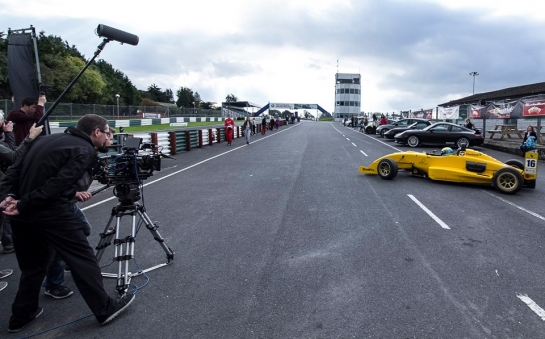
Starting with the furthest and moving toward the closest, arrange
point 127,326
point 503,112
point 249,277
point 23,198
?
point 503,112, point 249,277, point 127,326, point 23,198

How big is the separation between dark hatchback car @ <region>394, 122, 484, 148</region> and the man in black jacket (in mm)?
20748

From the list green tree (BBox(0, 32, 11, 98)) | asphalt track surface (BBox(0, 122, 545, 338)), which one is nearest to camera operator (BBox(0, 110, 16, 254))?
asphalt track surface (BBox(0, 122, 545, 338))

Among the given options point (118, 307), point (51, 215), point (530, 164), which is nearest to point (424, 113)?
point (530, 164)

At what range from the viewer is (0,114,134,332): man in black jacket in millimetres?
3203

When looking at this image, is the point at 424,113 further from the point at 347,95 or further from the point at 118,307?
the point at 347,95

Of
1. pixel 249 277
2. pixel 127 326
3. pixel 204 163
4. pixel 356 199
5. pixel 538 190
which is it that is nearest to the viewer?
pixel 127 326

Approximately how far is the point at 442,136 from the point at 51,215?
21522 millimetres

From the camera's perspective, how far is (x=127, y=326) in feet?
11.2

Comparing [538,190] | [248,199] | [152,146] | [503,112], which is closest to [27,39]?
[152,146]

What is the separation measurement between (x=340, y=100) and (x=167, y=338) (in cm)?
11635

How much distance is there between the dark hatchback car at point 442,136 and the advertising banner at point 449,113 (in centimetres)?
761

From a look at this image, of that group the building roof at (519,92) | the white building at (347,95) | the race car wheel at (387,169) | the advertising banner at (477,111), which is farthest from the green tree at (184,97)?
the race car wheel at (387,169)

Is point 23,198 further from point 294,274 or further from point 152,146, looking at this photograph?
point 294,274

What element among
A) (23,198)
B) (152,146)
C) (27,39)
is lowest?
(23,198)
